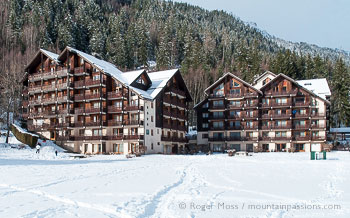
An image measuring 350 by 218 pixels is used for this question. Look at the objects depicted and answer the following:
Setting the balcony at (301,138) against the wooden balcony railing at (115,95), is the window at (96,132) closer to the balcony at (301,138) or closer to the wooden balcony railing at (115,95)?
the wooden balcony railing at (115,95)

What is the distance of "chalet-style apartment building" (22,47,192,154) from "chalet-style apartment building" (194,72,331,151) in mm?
7203

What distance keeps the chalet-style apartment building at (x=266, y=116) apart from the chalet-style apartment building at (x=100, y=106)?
7.20 metres

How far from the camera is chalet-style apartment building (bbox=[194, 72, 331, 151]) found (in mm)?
60719

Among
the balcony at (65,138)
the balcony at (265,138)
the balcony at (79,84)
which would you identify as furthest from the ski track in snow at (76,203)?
the balcony at (265,138)

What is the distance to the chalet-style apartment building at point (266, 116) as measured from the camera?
6072 cm

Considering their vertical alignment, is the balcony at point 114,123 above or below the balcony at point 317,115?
below

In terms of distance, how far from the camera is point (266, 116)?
2496 inches

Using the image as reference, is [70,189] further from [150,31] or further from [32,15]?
[150,31]

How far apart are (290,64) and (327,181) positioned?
2702 inches

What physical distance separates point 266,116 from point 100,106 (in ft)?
98.4

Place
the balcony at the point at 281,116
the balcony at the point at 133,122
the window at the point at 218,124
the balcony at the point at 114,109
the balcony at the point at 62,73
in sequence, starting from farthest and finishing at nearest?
the window at the point at 218,124
the balcony at the point at 281,116
the balcony at the point at 62,73
the balcony at the point at 114,109
the balcony at the point at 133,122

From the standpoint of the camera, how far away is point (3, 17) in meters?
101

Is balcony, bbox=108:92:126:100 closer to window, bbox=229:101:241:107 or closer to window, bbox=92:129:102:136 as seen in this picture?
window, bbox=92:129:102:136

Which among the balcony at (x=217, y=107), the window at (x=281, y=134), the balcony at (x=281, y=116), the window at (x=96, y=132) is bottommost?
the window at (x=281, y=134)
